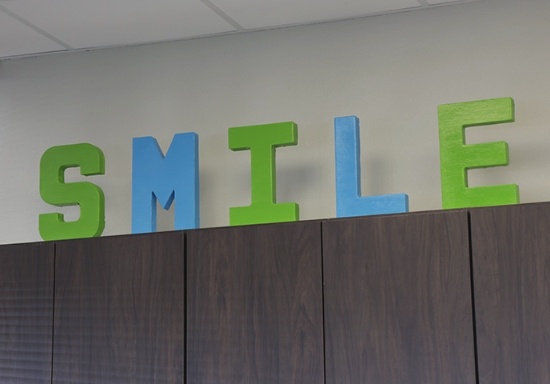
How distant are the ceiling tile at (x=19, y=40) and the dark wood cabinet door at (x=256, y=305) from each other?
130 cm

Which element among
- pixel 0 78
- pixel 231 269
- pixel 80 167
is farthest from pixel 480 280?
pixel 0 78

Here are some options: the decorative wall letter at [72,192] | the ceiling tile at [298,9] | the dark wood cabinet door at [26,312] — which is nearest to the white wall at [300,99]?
the ceiling tile at [298,9]

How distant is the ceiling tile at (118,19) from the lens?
137 inches

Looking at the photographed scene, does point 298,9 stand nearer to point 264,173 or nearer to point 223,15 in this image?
point 223,15

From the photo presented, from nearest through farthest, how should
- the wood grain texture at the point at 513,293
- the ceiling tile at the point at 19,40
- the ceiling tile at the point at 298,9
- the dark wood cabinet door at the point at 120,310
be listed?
the wood grain texture at the point at 513,293
the dark wood cabinet door at the point at 120,310
the ceiling tile at the point at 298,9
the ceiling tile at the point at 19,40

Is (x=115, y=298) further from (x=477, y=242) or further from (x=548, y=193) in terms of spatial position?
(x=548, y=193)

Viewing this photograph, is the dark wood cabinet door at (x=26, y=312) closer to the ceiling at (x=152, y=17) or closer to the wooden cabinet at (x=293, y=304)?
the wooden cabinet at (x=293, y=304)

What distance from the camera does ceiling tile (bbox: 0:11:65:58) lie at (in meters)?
3.69

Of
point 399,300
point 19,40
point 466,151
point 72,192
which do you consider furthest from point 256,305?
point 19,40

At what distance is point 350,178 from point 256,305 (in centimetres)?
60

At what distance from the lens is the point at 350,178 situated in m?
3.22

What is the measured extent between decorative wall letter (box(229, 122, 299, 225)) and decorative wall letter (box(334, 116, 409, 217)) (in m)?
Answer: 0.20

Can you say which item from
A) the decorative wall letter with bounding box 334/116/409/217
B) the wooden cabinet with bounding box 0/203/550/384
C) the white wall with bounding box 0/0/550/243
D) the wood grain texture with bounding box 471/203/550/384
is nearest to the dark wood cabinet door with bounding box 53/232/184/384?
the wooden cabinet with bounding box 0/203/550/384

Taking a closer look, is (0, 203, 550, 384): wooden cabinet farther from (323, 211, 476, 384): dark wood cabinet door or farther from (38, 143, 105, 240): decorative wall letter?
(38, 143, 105, 240): decorative wall letter
